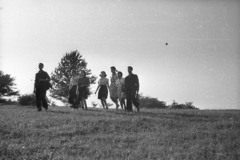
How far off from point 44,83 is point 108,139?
8.10m

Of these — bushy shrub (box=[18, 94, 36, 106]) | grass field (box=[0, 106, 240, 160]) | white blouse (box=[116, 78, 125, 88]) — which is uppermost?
white blouse (box=[116, 78, 125, 88])

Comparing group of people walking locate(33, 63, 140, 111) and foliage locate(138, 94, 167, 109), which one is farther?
foliage locate(138, 94, 167, 109)

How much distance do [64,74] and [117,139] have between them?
3991 cm

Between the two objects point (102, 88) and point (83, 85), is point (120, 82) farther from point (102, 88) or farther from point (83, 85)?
point (83, 85)

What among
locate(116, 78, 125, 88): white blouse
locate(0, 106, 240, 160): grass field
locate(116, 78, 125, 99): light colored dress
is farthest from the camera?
locate(116, 78, 125, 88): white blouse

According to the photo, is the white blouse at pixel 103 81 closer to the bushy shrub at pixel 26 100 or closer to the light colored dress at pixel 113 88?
the light colored dress at pixel 113 88

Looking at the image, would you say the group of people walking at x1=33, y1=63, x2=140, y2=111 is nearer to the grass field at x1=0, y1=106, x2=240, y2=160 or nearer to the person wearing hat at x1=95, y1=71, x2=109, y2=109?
the person wearing hat at x1=95, y1=71, x2=109, y2=109

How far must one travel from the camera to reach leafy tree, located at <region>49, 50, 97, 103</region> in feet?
152

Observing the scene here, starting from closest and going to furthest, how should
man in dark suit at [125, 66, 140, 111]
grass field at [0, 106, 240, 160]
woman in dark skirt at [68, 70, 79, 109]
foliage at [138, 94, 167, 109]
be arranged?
grass field at [0, 106, 240, 160] < man in dark suit at [125, 66, 140, 111] < woman in dark skirt at [68, 70, 79, 109] < foliage at [138, 94, 167, 109]

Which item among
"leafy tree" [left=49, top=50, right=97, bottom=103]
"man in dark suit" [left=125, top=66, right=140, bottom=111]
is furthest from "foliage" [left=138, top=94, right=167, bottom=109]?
"man in dark suit" [left=125, top=66, right=140, bottom=111]

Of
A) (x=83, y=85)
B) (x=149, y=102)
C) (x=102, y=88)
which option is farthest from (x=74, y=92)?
(x=149, y=102)

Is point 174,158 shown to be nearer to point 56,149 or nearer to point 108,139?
point 108,139

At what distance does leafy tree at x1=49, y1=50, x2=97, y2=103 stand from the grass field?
3568cm

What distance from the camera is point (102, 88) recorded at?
53.8 ft
